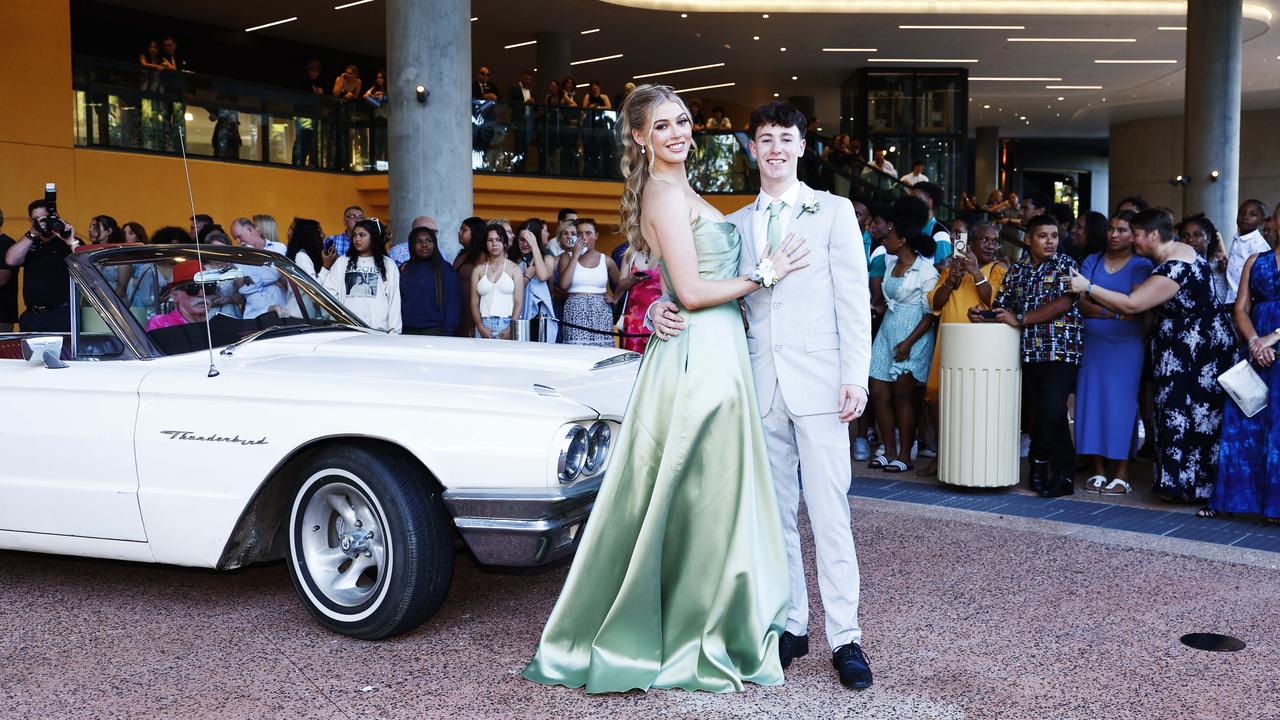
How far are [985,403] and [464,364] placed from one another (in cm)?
389

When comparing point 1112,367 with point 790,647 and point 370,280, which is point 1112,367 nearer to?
point 790,647

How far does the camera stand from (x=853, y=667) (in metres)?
3.99

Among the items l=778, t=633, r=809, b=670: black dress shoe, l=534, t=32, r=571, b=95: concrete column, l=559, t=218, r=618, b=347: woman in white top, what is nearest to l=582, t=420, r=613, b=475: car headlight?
l=778, t=633, r=809, b=670: black dress shoe

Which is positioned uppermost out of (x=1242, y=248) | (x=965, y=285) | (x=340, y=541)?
(x=1242, y=248)

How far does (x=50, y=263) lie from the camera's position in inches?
359

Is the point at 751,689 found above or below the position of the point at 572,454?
below

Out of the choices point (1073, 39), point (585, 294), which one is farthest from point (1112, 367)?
point (1073, 39)

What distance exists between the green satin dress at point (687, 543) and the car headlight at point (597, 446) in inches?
18.3

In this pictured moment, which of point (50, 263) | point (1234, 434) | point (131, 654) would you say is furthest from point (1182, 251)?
point (50, 263)

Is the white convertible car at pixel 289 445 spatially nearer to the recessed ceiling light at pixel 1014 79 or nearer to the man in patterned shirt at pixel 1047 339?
the man in patterned shirt at pixel 1047 339

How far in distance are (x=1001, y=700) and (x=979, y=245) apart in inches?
212

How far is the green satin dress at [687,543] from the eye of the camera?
3.98 metres

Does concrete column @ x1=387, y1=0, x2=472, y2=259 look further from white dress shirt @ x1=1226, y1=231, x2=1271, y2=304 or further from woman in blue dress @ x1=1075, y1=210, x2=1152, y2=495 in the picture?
white dress shirt @ x1=1226, y1=231, x2=1271, y2=304

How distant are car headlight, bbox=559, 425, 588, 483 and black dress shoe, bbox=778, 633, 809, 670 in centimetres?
97
